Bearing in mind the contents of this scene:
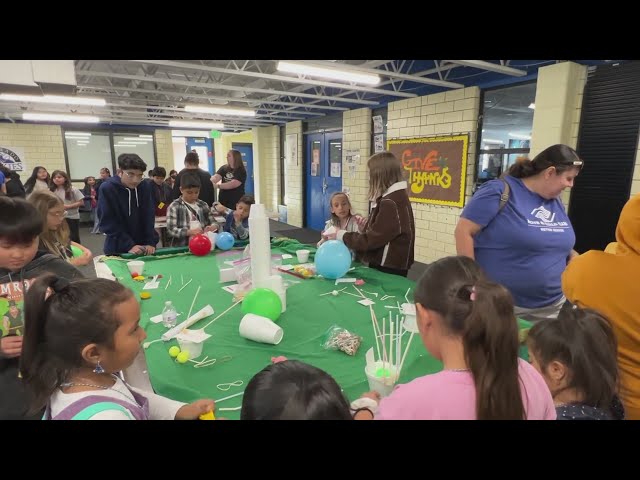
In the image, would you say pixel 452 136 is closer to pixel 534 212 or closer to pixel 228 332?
pixel 534 212

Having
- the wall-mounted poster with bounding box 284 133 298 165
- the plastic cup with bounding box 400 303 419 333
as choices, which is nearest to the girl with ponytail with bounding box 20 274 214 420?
the plastic cup with bounding box 400 303 419 333

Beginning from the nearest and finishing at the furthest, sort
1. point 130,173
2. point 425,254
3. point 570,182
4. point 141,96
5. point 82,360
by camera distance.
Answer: point 82,360 < point 570,182 < point 130,173 < point 425,254 < point 141,96

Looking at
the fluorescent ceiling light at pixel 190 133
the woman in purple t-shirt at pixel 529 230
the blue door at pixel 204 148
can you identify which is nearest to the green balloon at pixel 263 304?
the woman in purple t-shirt at pixel 529 230

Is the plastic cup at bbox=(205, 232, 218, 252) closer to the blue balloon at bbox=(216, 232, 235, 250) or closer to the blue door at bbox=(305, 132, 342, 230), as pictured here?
the blue balloon at bbox=(216, 232, 235, 250)

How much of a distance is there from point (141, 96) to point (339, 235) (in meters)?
6.10

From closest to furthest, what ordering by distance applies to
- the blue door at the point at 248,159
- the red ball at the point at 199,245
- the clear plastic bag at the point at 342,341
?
the clear plastic bag at the point at 342,341, the red ball at the point at 199,245, the blue door at the point at 248,159

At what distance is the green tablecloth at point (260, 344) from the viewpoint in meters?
1.12

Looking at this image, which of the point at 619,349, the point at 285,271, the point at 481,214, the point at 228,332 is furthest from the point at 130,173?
the point at 619,349

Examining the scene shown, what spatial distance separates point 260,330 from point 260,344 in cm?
6

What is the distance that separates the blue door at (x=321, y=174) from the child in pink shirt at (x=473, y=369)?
6.66 metres

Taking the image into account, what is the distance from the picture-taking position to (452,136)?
4805 mm

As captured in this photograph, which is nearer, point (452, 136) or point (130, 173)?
point (130, 173)

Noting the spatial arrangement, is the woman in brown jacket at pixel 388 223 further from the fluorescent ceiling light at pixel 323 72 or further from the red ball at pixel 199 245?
the fluorescent ceiling light at pixel 323 72
